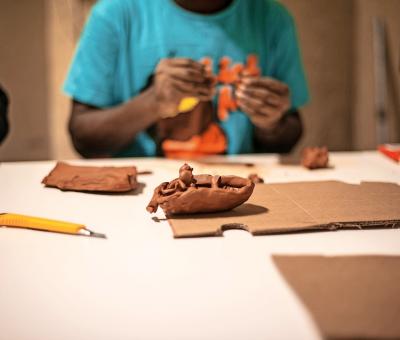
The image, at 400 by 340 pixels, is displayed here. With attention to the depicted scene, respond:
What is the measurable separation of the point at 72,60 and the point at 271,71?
611 mm

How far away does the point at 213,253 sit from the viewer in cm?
62

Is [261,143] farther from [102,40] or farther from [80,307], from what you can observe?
[80,307]

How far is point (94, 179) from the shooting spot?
921 millimetres

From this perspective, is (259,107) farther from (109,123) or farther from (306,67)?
(306,67)

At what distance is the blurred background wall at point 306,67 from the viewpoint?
1.65m

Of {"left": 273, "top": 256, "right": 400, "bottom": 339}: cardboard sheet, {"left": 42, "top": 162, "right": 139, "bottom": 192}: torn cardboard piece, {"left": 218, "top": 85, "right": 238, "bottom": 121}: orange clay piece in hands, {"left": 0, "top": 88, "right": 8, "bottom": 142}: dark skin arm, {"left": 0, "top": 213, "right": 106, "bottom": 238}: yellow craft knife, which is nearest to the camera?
{"left": 273, "top": 256, "right": 400, "bottom": 339}: cardboard sheet

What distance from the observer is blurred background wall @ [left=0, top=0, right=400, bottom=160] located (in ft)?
5.43

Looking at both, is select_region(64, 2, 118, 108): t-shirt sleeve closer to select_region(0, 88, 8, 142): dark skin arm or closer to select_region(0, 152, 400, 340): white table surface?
select_region(0, 88, 8, 142): dark skin arm

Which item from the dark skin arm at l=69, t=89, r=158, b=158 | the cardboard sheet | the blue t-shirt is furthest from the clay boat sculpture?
the blue t-shirt

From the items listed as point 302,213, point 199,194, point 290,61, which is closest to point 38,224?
point 199,194

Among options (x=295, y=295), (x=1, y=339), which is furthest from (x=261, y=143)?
(x=1, y=339)

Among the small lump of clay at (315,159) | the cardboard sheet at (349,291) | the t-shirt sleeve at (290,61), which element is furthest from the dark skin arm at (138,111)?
the cardboard sheet at (349,291)

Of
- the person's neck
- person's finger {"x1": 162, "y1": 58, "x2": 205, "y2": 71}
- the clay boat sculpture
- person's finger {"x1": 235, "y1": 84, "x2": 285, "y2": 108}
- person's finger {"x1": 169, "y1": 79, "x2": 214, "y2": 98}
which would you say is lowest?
the clay boat sculpture

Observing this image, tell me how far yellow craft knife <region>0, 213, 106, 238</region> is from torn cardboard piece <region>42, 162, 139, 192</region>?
194mm
